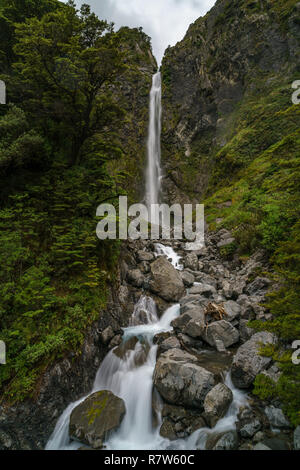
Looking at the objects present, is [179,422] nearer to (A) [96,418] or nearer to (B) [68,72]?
(A) [96,418]

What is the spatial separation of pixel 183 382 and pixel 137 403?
4.35 ft

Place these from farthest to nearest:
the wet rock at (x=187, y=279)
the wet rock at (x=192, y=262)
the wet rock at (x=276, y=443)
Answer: the wet rock at (x=192, y=262) → the wet rock at (x=187, y=279) → the wet rock at (x=276, y=443)

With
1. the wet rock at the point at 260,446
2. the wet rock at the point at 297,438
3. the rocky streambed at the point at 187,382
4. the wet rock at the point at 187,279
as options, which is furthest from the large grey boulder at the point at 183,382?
the wet rock at the point at 187,279

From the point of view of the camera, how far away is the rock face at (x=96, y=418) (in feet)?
14.1

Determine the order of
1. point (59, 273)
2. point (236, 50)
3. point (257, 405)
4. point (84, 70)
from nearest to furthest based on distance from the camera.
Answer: point (257, 405)
point (59, 273)
point (84, 70)
point (236, 50)

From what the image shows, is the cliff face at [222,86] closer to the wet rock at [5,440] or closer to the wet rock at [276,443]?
the wet rock at [276,443]

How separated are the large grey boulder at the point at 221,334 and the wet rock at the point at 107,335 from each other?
2.64 metres

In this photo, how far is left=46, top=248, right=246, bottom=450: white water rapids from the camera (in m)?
4.22

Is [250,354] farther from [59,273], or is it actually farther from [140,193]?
[140,193]

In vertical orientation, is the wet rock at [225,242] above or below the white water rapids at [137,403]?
above

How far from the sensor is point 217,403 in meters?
4.23

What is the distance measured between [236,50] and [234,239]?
27648 mm
